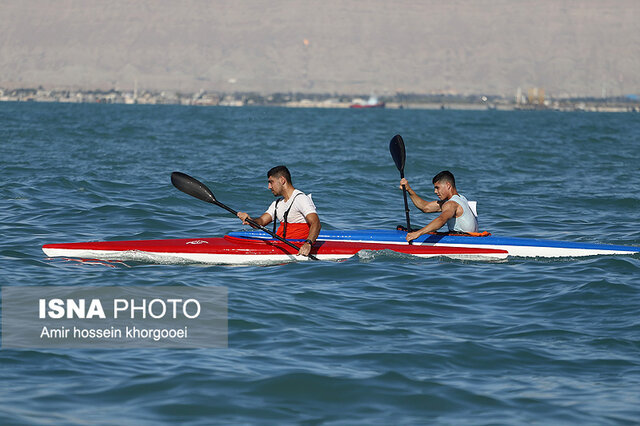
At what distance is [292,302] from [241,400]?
2.75 meters

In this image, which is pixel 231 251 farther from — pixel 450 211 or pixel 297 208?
pixel 450 211

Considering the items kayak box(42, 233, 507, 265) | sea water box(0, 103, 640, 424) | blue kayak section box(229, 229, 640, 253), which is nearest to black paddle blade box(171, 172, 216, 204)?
blue kayak section box(229, 229, 640, 253)

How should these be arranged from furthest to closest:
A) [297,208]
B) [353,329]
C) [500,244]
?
[500,244] → [297,208] → [353,329]

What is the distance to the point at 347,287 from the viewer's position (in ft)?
30.5

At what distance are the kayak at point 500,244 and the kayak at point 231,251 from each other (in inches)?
2.8

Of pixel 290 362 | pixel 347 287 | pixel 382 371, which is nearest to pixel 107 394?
pixel 290 362

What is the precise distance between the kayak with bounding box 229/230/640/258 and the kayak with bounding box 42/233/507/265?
70 millimetres

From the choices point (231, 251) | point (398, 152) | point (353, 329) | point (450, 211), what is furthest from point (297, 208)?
point (353, 329)

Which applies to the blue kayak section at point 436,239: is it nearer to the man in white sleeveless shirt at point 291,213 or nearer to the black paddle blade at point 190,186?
the man in white sleeveless shirt at point 291,213

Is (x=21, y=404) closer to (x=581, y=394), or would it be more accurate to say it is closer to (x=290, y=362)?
(x=290, y=362)

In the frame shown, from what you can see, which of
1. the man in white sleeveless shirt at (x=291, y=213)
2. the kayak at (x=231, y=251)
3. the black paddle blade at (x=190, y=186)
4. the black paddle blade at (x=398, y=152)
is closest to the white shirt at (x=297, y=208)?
the man in white sleeveless shirt at (x=291, y=213)

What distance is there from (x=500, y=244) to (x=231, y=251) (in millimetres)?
3383

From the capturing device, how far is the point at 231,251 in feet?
35.0

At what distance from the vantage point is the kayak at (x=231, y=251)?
10609 mm
